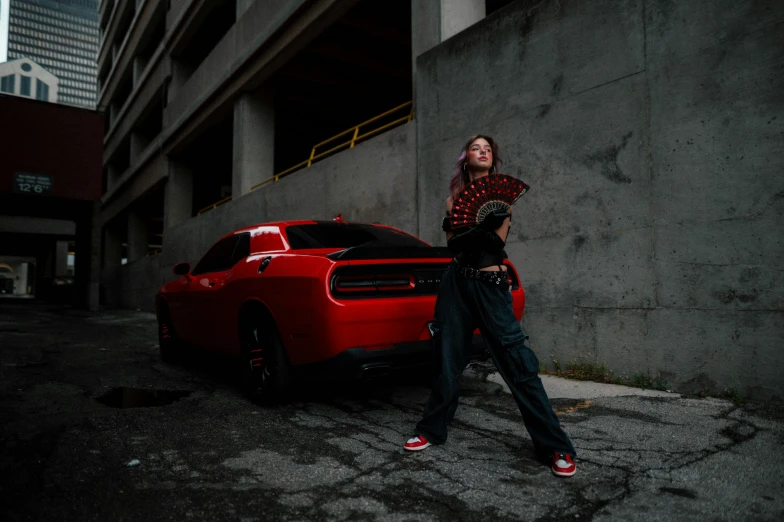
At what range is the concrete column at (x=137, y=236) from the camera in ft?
81.4

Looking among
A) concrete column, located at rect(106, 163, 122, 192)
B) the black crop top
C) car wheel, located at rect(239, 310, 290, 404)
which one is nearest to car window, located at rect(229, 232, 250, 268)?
car wheel, located at rect(239, 310, 290, 404)

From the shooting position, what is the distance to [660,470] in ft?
8.27

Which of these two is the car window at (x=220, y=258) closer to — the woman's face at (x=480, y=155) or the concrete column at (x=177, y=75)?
the woman's face at (x=480, y=155)

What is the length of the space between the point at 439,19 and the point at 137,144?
22665 mm

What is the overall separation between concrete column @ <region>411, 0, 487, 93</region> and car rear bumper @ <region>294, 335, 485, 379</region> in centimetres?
504

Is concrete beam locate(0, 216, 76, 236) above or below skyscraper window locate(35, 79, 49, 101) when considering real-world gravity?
below

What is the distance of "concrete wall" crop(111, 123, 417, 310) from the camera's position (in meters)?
7.62

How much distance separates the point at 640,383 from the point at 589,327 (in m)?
0.69

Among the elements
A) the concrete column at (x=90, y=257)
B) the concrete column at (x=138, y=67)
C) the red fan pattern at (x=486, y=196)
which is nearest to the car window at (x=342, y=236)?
the red fan pattern at (x=486, y=196)

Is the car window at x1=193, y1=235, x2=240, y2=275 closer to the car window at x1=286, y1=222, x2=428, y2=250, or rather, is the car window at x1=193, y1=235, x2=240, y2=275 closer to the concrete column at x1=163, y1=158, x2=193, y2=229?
the car window at x1=286, y1=222, x2=428, y2=250

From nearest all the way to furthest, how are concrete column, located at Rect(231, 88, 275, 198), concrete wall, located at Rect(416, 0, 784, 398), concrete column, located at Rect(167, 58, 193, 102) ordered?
concrete wall, located at Rect(416, 0, 784, 398) → concrete column, located at Rect(231, 88, 275, 198) → concrete column, located at Rect(167, 58, 193, 102)

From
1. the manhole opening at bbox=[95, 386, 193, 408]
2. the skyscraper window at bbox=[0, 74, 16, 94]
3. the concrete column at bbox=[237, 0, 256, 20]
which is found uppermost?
the skyscraper window at bbox=[0, 74, 16, 94]

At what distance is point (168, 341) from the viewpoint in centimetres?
608

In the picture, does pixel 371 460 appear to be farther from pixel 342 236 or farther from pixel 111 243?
pixel 111 243
